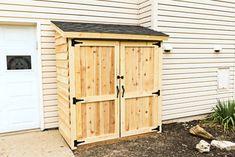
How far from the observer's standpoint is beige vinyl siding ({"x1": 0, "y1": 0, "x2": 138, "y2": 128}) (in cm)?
439

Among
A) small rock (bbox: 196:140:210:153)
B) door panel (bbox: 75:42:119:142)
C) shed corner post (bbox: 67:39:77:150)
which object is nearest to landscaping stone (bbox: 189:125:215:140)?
small rock (bbox: 196:140:210:153)

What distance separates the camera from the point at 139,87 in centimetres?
434

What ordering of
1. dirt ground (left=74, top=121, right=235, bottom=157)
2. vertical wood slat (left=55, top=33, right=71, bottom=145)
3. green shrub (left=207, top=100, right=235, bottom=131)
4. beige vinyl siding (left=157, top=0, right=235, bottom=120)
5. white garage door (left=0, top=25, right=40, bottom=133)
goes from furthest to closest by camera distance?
beige vinyl siding (left=157, top=0, right=235, bottom=120) < green shrub (left=207, top=100, right=235, bottom=131) < white garage door (left=0, top=25, right=40, bottom=133) < vertical wood slat (left=55, top=33, right=71, bottom=145) < dirt ground (left=74, top=121, right=235, bottom=157)

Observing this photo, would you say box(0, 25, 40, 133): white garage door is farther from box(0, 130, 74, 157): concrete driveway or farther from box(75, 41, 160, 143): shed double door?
box(75, 41, 160, 143): shed double door

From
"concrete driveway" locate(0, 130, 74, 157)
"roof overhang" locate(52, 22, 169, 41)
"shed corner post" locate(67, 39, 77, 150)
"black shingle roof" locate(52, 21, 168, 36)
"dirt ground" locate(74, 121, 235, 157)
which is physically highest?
"black shingle roof" locate(52, 21, 168, 36)

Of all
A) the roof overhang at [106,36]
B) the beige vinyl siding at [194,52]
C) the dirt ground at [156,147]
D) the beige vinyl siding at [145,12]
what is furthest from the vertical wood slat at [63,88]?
the beige vinyl siding at [194,52]

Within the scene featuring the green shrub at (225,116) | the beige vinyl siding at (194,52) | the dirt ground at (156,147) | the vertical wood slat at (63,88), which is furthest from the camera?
the beige vinyl siding at (194,52)

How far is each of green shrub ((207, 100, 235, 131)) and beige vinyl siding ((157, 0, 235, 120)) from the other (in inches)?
14.5

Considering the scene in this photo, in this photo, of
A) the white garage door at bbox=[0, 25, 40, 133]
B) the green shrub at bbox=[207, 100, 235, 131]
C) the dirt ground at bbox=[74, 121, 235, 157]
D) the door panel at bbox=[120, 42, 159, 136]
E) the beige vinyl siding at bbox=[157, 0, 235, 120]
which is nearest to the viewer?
the dirt ground at bbox=[74, 121, 235, 157]

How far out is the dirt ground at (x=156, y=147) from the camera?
12.3 feet

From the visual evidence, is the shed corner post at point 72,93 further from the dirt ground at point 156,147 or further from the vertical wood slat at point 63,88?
the dirt ground at point 156,147

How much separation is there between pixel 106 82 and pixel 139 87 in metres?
0.69

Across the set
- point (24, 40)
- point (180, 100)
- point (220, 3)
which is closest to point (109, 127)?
point (180, 100)

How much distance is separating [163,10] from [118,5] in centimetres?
101
